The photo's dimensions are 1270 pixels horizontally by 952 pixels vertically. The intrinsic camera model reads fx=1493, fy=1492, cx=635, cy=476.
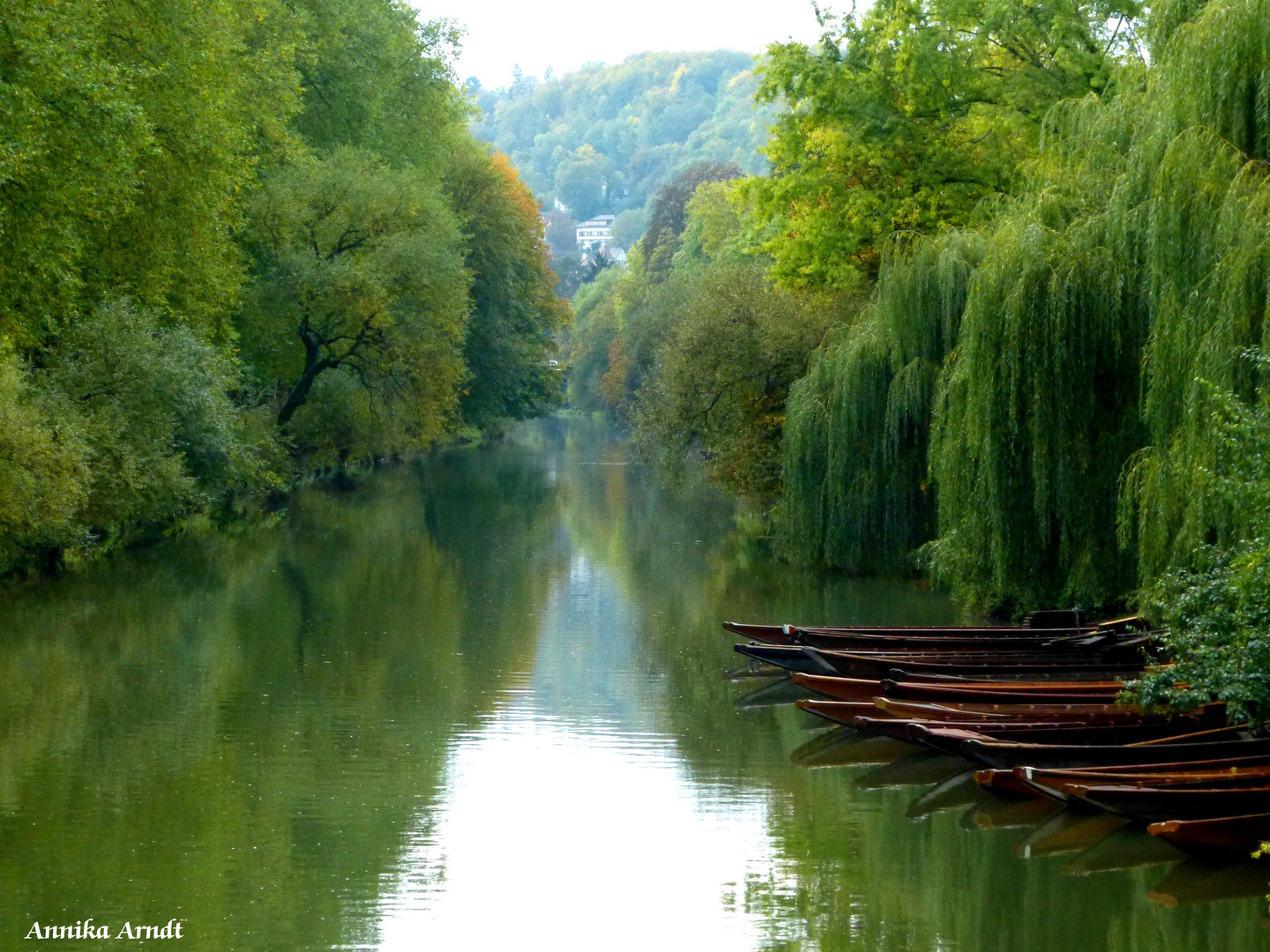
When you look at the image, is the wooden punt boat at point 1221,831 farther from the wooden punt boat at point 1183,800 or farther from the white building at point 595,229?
the white building at point 595,229

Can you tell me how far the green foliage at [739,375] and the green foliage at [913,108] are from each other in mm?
1496

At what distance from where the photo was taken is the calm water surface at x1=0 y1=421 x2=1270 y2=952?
344 inches

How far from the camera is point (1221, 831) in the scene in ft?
29.3

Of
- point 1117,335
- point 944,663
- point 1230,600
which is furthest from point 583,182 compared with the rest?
point 1230,600

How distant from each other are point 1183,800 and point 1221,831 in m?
0.27

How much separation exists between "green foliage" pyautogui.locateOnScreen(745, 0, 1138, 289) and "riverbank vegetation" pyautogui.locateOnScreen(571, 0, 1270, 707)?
0.06 metres

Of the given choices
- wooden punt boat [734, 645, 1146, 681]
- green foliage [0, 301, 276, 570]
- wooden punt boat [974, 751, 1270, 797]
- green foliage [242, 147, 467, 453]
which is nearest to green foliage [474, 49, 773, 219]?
green foliage [242, 147, 467, 453]

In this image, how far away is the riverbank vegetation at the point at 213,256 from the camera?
1955 centimetres

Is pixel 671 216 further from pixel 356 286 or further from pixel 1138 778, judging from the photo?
pixel 1138 778

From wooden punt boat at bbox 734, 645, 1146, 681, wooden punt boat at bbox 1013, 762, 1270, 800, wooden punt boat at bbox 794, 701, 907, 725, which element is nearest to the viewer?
wooden punt boat at bbox 1013, 762, 1270, 800

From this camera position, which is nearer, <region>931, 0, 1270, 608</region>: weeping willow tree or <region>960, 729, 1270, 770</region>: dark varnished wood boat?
<region>960, 729, 1270, 770</region>: dark varnished wood boat

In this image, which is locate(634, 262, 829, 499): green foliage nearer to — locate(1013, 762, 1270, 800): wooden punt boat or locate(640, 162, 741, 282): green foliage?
locate(1013, 762, 1270, 800): wooden punt boat

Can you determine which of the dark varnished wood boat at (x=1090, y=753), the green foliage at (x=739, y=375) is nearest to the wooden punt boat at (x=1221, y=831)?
the dark varnished wood boat at (x=1090, y=753)

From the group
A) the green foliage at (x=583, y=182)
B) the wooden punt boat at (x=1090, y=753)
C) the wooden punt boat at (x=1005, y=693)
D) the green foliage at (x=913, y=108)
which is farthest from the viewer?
the green foliage at (x=583, y=182)
